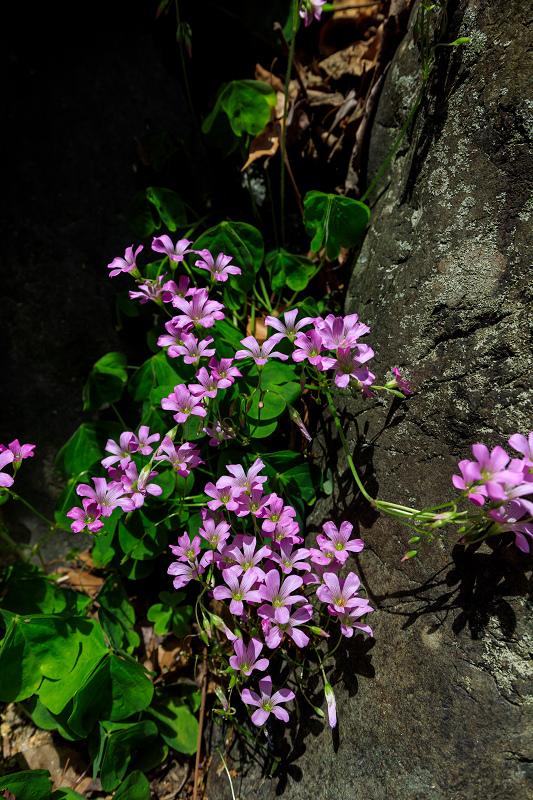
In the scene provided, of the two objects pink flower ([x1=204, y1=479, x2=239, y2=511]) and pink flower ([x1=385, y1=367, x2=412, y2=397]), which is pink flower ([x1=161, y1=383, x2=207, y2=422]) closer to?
pink flower ([x1=204, y1=479, x2=239, y2=511])

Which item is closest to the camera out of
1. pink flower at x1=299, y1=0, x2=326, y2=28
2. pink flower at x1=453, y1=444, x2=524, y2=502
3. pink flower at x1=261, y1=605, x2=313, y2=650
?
pink flower at x1=453, y1=444, x2=524, y2=502

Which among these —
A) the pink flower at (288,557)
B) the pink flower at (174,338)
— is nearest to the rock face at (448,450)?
the pink flower at (288,557)

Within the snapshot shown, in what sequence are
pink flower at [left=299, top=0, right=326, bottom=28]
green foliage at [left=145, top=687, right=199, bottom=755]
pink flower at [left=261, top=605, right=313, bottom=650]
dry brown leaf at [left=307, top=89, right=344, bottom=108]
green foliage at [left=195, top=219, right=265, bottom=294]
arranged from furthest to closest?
dry brown leaf at [left=307, top=89, right=344, bottom=108], green foliage at [left=195, top=219, right=265, bottom=294], green foliage at [left=145, top=687, right=199, bottom=755], pink flower at [left=299, top=0, right=326, bottom=28], pink flower at [left=261, top=605, right=313, bottom=650]

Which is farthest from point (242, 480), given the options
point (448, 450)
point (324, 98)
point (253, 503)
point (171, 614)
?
point (324, 98)

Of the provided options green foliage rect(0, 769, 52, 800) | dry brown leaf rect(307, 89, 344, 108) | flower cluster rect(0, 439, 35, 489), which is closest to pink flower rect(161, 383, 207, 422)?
flower cluster rect(0, 439, 35, 489)

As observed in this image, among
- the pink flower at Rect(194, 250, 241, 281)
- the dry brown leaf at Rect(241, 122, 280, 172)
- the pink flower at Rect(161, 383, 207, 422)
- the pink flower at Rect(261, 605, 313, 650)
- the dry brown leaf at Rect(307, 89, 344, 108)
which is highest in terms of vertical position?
the dry brown leaf at Rect(307, 89, 344, 108)

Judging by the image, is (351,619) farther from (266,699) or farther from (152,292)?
(152,292)

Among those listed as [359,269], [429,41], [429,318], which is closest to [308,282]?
[359,269]
